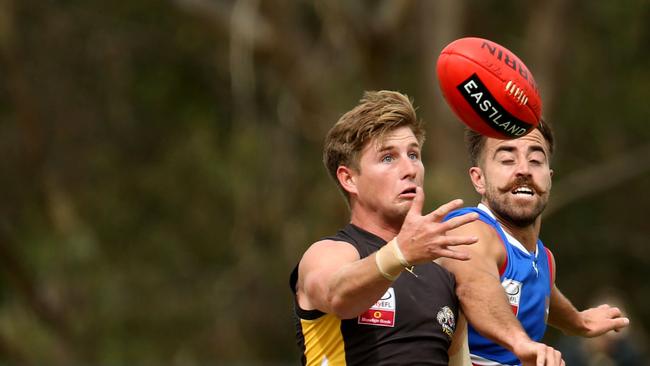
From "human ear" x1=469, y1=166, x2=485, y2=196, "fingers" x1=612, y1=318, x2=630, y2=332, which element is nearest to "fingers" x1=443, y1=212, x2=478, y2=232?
"human ear" x1=469, y1=166, x2=485, y2=196

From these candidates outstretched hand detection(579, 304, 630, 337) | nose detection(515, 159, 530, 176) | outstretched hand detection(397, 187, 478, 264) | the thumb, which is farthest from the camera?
outstretched hand detection(579, 304, 630, 337)

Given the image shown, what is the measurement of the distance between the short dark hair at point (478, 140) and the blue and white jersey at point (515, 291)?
27 centimetres

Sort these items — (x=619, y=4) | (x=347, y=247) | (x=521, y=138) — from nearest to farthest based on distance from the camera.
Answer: (x=347, y=247) → (x=521, y=138) → (x=619, y=4)

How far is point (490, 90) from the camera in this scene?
18.7 feet

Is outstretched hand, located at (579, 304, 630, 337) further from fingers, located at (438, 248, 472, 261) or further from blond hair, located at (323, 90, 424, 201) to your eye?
fingers, located at (438, 248, 472, 261)

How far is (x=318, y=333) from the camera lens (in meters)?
5.49

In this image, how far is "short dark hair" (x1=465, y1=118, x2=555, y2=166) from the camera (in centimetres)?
609

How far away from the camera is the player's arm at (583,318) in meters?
6.22

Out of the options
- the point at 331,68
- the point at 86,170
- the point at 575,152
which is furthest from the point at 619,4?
the point at 86,170

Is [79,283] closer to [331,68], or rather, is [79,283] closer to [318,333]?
[331,68]

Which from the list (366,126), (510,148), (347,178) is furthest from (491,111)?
(347,178)

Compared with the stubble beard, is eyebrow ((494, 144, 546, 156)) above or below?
above

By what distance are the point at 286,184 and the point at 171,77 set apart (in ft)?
9.62

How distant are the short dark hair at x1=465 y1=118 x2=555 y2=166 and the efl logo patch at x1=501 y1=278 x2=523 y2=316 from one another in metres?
0.65
